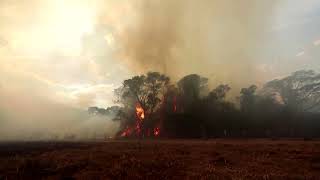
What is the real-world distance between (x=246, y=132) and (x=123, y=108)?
52383mm

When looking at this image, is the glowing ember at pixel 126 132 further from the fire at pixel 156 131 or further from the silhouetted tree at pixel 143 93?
the fire at pixel 156 131

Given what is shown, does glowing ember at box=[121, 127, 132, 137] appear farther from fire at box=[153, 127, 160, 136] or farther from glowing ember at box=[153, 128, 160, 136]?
glowing ember at box=[153, 128, 160, 136]

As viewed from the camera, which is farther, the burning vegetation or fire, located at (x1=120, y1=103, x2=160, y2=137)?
fire, located at (x1=120, y1=103, x2=160, y2=137)

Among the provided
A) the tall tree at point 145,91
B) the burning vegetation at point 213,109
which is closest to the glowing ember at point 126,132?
the burning vegetation at point 213,109

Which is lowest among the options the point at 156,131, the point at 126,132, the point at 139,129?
the point at 156,131

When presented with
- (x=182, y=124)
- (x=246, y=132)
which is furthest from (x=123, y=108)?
(x=246, y=132)

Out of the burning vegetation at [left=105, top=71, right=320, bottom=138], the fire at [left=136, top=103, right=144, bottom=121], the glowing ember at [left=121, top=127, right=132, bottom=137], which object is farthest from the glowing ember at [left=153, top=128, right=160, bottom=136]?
the glowing ember at [left=121, top=127, right=132, bottom=137]

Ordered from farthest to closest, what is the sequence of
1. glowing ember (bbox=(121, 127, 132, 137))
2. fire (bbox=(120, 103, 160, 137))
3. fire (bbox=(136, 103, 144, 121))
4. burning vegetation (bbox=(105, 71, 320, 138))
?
1. glowing ember (bbox=(121, 127, 132, 137))
2. fire (bbox=(136, 103, 144, 121))
3. fire (bbox=(120, 103, 160, 137))
4. burning vegetation (bbox=(105, 71, 320, 138))

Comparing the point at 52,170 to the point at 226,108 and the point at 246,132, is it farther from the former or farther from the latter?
the point at 226,108

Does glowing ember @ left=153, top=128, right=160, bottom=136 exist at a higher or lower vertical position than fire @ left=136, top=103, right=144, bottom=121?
lower

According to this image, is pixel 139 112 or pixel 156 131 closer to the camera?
pixel 156 131

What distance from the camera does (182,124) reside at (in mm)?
107750

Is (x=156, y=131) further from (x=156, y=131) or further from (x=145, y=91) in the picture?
(x=145, y=91)

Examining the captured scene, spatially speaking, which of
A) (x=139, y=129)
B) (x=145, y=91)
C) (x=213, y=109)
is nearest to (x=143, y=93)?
(x=145, y=91)
